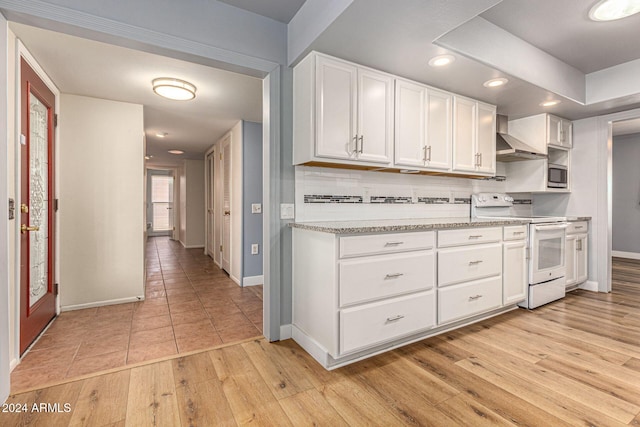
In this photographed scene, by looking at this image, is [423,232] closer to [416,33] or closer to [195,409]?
[416,33]

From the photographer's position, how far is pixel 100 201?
10.6ft

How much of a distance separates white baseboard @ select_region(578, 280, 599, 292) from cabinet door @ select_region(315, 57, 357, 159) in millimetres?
3664

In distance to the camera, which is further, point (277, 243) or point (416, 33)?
point (277, 243)

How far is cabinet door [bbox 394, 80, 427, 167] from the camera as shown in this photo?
→ 2.54 m

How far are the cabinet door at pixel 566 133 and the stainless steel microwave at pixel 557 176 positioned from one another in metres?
0.29

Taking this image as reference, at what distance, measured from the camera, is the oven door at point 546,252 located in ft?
9.96

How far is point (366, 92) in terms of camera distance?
92.5 inches

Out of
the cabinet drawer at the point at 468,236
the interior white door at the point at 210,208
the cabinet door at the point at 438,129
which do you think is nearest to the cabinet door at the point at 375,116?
the cabinet door at the point at 438,129

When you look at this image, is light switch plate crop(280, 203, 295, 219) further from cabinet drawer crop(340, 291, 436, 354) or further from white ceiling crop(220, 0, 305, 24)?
white ceiling crop(220, 0, 305, 24)

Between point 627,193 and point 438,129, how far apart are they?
18.0 ft

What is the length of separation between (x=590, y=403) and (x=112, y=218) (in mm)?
4175

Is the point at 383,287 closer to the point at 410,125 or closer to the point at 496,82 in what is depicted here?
the point at 410,125

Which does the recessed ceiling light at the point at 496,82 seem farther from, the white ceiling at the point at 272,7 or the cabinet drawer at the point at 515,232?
the white ceiling at the point at 272,7

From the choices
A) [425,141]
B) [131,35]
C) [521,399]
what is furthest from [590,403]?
[131,35]
